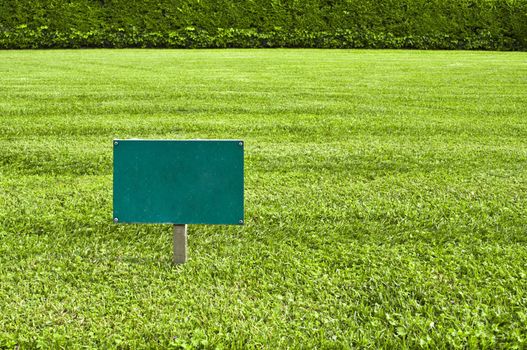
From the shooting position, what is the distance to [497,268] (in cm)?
256

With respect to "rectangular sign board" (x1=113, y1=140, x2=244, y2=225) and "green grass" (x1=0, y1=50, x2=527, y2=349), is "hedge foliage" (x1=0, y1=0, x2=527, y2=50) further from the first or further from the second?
"rectangular sign board" (x1=113, y1=140, x2=244, y2=225)

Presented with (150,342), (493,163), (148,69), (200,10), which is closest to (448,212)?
(493,163)

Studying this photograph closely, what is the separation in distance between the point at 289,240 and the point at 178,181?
30.0 inches

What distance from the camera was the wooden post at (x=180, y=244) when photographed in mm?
2535

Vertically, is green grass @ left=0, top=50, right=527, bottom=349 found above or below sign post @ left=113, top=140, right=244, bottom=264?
below

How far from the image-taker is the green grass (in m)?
2.10

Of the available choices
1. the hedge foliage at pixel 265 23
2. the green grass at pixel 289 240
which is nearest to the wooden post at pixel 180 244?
the green grass at pixel 289 240

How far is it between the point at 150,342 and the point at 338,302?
0.75 m

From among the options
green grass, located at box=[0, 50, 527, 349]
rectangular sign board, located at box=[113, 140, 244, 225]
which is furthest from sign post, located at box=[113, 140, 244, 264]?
green grass, located at box=[0, 50, 527, 349]

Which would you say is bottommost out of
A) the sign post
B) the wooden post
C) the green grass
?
the green grass

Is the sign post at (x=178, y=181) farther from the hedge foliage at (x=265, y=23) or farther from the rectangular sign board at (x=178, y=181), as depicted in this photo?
the hedge foliage at (x=265, y=23)

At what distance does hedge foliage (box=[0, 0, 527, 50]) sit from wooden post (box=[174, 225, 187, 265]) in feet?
57.5

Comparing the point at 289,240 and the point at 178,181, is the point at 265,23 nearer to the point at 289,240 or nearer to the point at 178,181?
the point at 289,240

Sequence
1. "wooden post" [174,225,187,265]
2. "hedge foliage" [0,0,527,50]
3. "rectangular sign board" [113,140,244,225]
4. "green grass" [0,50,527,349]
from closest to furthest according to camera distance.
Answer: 1. "green grass" [0,50,527,349]
2. "rectangular sign board" [113,140,244,225]
3. "wooden post" [174,225,187,265]
4. "hedge foliage" [0,0,527,50]
